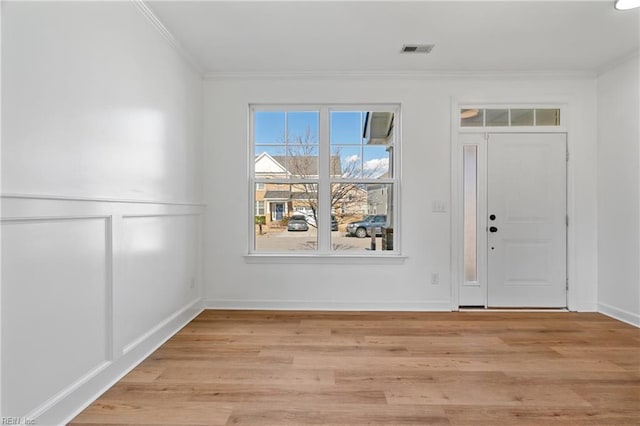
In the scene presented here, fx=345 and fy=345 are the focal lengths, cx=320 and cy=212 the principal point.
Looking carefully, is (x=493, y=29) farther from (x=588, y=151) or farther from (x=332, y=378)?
(x=332, y=378)

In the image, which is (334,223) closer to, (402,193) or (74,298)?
(402,193)

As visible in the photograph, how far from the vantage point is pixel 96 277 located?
200 cm

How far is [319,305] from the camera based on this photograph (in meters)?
3.76

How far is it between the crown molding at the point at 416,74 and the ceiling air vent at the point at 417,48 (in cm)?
47

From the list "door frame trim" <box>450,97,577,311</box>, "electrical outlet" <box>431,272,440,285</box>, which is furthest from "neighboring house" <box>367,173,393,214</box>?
"electrical outlet" <box>431,272,440,285</box>

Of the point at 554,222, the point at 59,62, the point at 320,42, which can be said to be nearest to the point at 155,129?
the point at 59,62

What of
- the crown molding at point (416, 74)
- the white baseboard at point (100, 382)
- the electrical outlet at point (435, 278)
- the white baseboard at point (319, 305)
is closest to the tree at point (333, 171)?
the crown molding at point (416, 74)

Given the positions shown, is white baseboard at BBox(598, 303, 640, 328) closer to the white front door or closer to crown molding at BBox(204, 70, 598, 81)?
the white front door

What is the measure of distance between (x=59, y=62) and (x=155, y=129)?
1007 mm

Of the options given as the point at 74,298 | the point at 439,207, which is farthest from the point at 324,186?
the point at 74,298

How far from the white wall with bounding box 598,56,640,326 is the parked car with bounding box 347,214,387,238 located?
2278 mm

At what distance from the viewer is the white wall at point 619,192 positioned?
326 cm

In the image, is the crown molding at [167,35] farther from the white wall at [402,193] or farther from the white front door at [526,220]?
the white front door at [526,220]

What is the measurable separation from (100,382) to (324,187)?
2.58m
